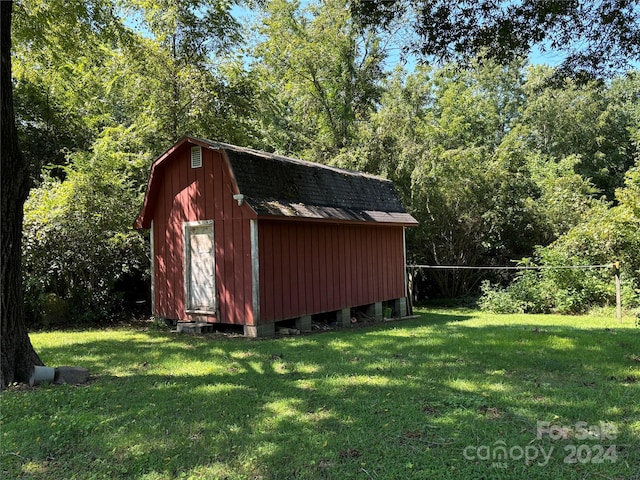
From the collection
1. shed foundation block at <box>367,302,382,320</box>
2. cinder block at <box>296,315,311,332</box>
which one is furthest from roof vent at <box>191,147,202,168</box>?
shed foundation block at <box>367,302,382,320</box>

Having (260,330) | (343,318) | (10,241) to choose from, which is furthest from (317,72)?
(10,241)

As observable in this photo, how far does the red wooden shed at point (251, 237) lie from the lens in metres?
8.55

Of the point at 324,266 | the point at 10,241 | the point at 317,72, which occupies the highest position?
the point at 317,72

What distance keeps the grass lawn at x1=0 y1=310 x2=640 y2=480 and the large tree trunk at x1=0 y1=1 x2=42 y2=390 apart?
33 cm

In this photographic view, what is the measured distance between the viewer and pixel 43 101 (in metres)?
14.3

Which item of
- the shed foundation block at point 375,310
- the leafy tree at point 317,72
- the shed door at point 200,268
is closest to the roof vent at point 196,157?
the shed door at point 200,268

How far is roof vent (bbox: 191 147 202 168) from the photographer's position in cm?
923

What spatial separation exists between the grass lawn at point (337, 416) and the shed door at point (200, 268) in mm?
2843

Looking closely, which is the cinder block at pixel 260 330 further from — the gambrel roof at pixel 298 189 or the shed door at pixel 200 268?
the gambrel roof at pixel 298 189

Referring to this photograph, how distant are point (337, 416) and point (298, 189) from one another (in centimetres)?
644

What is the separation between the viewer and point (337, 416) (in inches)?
147

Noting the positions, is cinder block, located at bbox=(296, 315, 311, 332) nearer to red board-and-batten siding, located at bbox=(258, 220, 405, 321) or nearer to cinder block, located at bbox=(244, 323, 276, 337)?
red board-and-batten siding, located at bbox=(258, 220, 405, 321)

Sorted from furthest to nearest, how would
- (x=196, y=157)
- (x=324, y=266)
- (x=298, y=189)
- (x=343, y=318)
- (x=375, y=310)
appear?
(x=375, y=310), (x=343, y=318), (x=324, y=266), (x=298, y=189), (x=196, y=157)

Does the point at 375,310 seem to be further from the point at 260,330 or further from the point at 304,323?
the point at 260,330
